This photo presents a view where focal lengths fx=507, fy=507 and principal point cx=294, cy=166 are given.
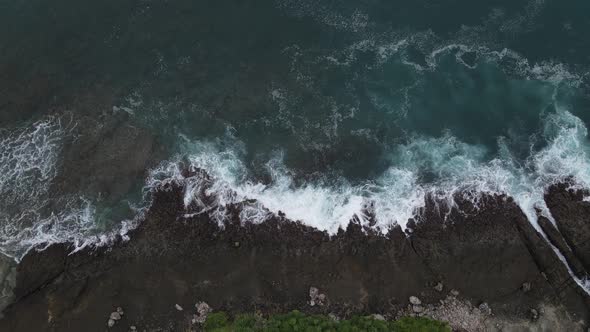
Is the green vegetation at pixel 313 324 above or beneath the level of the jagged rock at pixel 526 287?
above

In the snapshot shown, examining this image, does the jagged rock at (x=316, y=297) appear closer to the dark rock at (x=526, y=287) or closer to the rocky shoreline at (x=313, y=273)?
the rocky shoreline at (x=313, y=273)

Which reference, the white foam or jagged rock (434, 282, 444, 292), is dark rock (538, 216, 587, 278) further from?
the white foam

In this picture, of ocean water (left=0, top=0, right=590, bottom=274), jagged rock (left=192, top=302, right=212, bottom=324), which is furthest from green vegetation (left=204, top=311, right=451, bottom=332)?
ocean water (left=0, top=0, right=590, bottom=274)

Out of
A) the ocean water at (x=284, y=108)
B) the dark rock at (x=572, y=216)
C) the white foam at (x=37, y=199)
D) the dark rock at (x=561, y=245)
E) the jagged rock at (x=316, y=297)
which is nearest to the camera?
the jagged rock at (x=316, y=297)

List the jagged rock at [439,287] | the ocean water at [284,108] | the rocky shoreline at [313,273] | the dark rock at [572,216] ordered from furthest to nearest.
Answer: the ocean water at [284,108]
the dark rock at [572,216]
the jagged rock at [439,287]
the rocky shoreline at [313,273]

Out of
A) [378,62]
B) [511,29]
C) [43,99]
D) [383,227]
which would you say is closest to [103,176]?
[43,99]

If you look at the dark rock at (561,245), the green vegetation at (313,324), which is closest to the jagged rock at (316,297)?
the green vegetation at (313,324)
